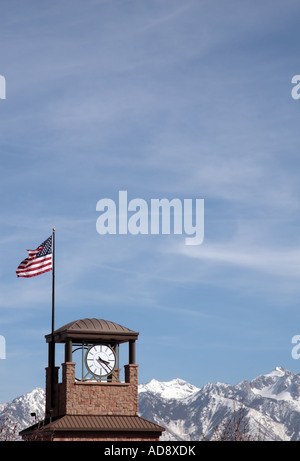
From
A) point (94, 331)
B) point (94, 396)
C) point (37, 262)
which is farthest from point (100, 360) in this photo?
point (37, 262)

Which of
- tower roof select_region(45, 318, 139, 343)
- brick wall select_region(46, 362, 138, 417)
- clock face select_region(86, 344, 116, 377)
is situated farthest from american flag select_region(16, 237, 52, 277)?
brick wall select_region(46, 362, 138, 417)

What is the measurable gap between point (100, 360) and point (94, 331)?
1694 millimetres

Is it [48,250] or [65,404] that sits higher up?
[48,250]

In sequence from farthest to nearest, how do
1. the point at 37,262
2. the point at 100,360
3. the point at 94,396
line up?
the point at 100,360
the point at 37,262
the point at 94,396

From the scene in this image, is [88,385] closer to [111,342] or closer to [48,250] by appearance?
[111,342]

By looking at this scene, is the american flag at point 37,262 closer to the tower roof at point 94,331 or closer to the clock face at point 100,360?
the tower roof at point 94,331

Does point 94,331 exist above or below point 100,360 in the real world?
above

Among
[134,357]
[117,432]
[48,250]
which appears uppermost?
[48,250]

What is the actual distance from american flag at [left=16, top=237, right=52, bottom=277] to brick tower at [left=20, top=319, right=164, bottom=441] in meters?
3.49

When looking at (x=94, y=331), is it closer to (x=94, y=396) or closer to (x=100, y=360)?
(x=100, y=360)

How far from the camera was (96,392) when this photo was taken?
4769 centimetres
